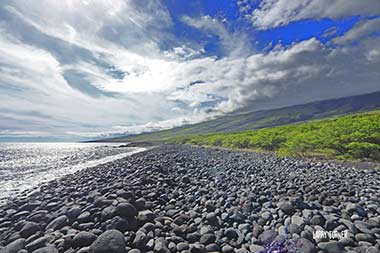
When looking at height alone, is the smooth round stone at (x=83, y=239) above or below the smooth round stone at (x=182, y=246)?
above

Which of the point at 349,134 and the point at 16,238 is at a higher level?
the point at 349,134

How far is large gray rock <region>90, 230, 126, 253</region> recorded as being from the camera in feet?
14.0

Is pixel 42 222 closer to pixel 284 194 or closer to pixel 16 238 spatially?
pixel 16 238

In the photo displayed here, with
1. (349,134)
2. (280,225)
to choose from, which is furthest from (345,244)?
(349,134)

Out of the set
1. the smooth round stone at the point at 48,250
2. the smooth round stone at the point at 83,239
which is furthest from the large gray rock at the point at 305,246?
the smooth round stone at the point at 48,250

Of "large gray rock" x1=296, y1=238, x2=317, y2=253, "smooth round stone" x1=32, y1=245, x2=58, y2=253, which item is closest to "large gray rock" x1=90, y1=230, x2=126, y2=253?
"smooth round stone" x1=32, y1=245, x2=58, y2=253

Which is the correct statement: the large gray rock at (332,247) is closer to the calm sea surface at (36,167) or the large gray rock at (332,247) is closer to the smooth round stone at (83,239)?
the smooth round stone at (83,239)

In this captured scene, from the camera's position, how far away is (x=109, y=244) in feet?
14.3

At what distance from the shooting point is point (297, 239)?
433 centimetres

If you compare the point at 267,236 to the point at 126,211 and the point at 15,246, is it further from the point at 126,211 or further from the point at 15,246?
the point at 15,246

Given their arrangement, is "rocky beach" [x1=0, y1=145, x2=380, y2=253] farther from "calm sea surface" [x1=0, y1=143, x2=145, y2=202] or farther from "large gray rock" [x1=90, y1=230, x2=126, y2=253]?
"calm sea surface" [x1=0, y1=143, x2=145, y2=202]

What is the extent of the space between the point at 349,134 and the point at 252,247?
17138 millimetres

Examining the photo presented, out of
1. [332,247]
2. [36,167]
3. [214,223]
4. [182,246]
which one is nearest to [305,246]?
[332,247]

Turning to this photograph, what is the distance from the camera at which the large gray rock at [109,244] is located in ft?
14.0
